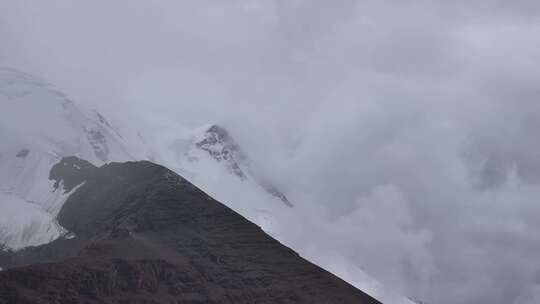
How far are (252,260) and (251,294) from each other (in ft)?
30.0

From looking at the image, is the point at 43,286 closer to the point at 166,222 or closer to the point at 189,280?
the point at 189,280

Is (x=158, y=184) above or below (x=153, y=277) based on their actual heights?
above

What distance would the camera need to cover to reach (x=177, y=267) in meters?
114

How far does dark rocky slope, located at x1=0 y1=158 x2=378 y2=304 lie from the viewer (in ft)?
330

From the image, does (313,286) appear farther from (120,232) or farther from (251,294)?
(120,232)

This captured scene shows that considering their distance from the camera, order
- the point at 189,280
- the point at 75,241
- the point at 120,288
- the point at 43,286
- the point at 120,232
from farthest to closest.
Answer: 1. the point at 75,241
2. the point at 120,232
3. the point at 189,280
4. the point at 120,288
5. the point at 43,286

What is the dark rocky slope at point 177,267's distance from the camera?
100m

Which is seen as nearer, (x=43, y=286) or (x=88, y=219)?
(x=43, y=286)

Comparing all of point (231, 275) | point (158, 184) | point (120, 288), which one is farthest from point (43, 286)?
point (158, 184)

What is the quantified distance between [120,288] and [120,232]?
18197mm

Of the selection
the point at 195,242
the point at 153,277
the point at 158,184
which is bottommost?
the point at 153,277

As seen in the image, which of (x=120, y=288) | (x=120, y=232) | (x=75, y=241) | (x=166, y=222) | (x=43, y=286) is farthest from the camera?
(x=75, y=241)

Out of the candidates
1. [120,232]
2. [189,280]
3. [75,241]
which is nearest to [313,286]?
[189,280]

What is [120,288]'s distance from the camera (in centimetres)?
10500
